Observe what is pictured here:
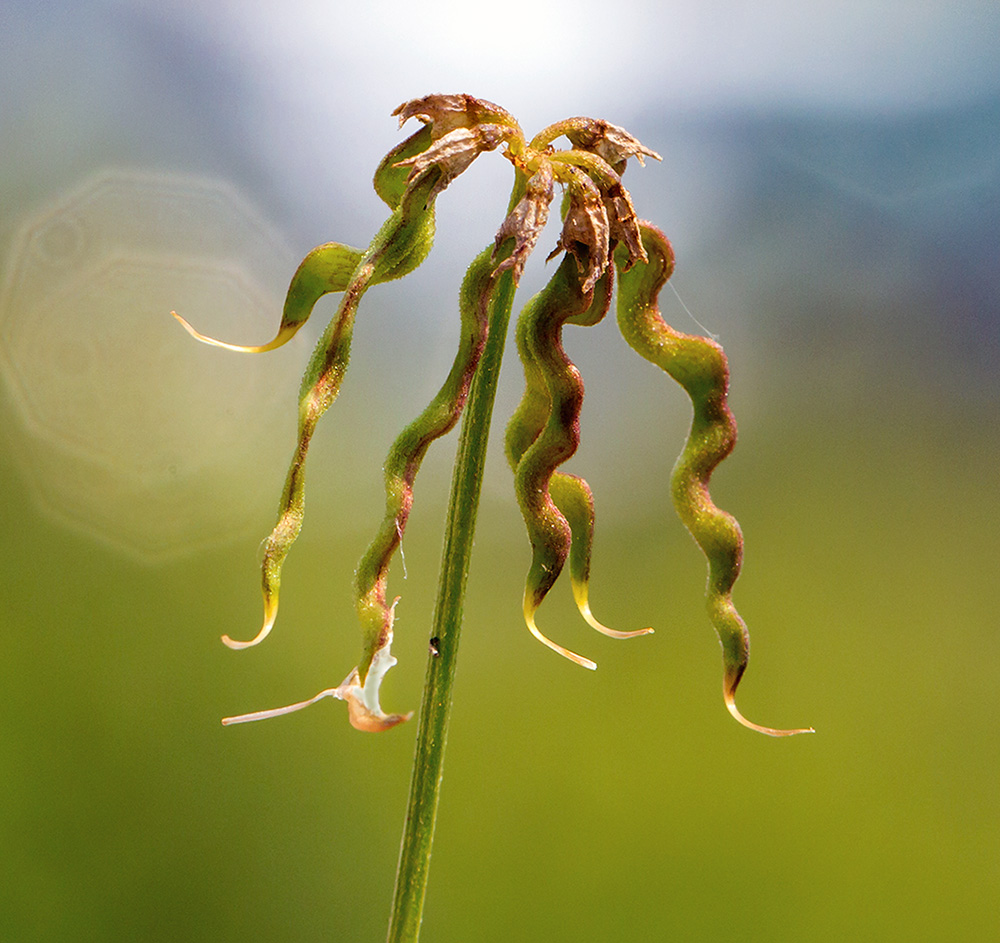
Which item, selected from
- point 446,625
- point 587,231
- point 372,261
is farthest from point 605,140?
point 446,625

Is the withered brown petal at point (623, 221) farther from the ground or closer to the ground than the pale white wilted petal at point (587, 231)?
farther from the ground

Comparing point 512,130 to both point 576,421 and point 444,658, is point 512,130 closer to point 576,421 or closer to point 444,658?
point 576,421

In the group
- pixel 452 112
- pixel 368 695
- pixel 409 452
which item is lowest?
pixel 368 695

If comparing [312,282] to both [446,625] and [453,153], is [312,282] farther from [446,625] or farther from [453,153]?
[446,625]

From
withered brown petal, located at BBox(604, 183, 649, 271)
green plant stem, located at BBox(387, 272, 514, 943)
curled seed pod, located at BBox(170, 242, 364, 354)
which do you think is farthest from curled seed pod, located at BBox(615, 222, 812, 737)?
curled seed pod, located at BBox(170, 242, 364, 354)

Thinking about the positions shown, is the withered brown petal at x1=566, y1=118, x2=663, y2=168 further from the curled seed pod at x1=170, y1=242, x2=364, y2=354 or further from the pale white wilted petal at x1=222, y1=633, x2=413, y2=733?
the pale white wilted petal at x1=222, y1=633, x2=413, y2=733

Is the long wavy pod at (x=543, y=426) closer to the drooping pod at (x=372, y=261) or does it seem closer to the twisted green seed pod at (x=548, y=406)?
the twisted green seed pod at (x=548, y=406)

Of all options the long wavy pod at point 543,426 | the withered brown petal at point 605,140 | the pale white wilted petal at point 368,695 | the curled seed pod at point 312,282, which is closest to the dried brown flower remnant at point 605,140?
the withered brown petal at point 605,140
